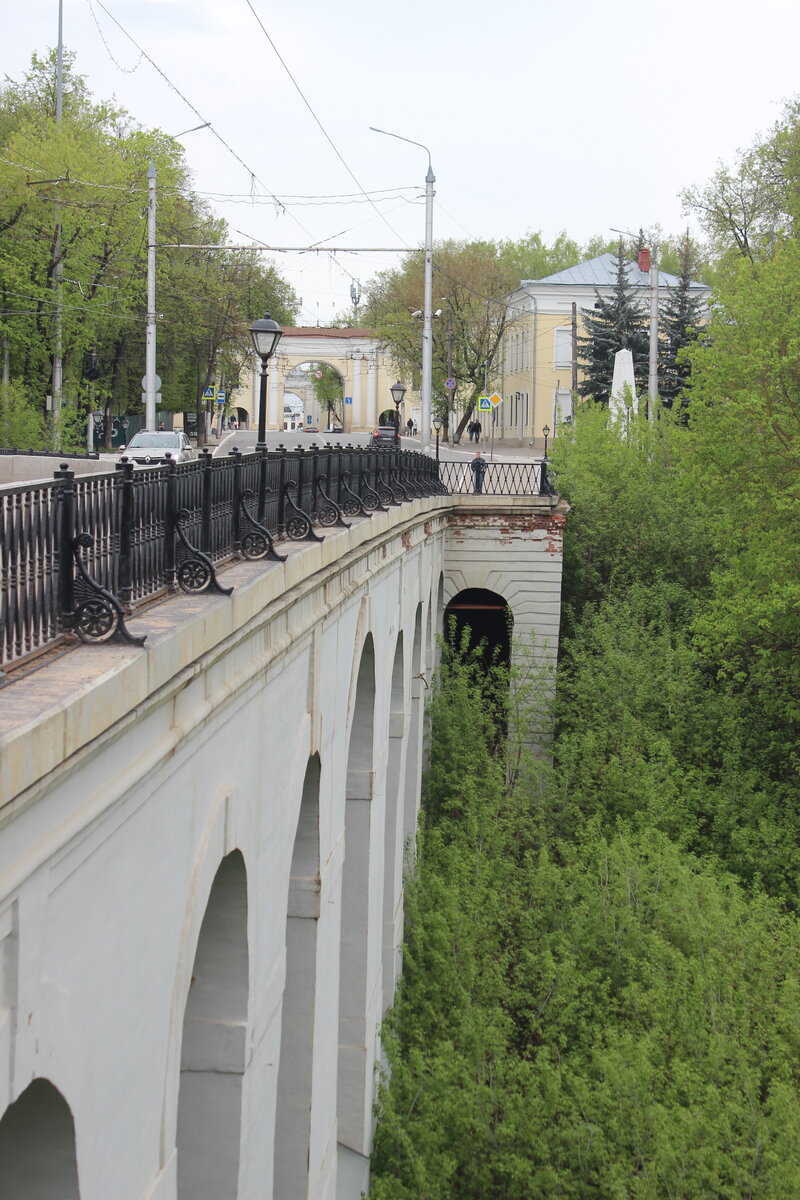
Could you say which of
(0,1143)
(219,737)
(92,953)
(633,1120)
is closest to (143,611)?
(219,737)

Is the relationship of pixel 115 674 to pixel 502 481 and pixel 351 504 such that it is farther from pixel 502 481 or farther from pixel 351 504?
pixel 502 481

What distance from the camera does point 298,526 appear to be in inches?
357

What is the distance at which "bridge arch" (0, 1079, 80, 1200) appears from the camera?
4.26 m

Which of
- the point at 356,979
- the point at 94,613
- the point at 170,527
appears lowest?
the point at 356,979

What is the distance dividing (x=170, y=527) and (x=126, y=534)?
2.44ft

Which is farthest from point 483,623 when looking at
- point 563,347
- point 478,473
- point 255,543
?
point 563,347

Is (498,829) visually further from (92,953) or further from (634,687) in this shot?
(92,953)

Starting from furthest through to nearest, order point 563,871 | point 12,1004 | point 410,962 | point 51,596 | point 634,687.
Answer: point 634,687 < point 563,871 < point 410,962 < point 51,596 < point 12,1004

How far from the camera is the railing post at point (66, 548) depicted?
4.66m

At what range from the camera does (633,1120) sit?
13.1m

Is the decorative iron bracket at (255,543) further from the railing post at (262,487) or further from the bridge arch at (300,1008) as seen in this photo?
the bridge arch at (300,1008)

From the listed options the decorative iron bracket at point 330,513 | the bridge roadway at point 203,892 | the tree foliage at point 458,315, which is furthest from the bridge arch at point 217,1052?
the tree foliage at point 458,315

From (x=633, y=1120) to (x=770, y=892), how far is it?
8093 mm

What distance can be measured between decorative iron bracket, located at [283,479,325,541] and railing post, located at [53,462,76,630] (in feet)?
14.0
